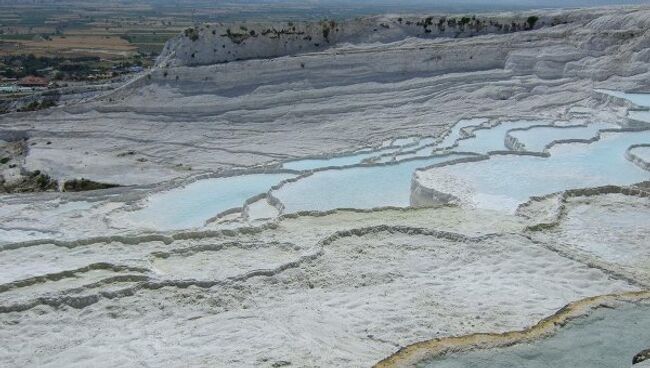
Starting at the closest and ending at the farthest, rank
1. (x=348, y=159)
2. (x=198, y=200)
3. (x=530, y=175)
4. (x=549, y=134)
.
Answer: (x=530, y=175) → (x=198, y=200) → (x=348, y=159) → (x=549, y=134)

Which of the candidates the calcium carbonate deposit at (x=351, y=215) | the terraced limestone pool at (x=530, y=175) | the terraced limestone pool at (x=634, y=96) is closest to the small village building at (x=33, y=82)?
the calcium carbonate deposit at (x=351, y=215)

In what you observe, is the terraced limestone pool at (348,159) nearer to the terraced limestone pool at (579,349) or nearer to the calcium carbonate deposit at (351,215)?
the calcium carbonate deposit at (351,215)

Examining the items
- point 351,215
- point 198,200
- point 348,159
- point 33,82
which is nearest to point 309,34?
point 348,159

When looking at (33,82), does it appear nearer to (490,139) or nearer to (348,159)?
(348,159)

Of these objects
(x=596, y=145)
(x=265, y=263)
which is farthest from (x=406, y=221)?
(x=596, y=145)

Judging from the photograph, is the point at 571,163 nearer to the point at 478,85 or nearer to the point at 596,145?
the point at 596,145

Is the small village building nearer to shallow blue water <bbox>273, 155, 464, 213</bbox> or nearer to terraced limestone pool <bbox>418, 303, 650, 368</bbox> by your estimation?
shallow blue water <bbox>273, 155, 464, 213</bbox>
